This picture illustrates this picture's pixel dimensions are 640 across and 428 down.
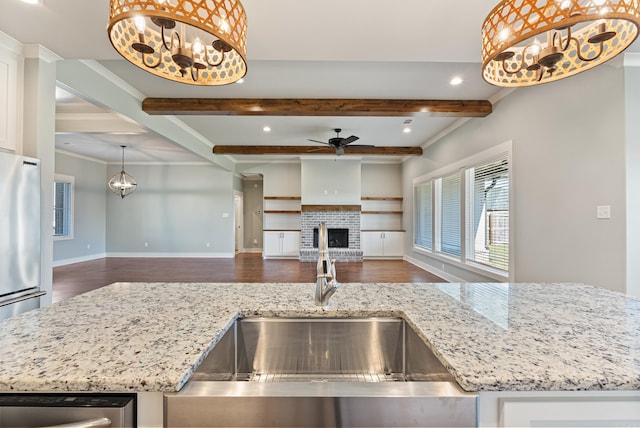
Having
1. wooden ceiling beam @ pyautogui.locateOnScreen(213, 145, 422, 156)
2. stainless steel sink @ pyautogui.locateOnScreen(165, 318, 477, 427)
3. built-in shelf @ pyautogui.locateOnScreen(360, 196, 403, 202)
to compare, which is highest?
wooden ceiling beam @ pyautogui.locateOnScreen(213, 145, 422, 156)

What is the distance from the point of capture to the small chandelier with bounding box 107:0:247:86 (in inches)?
41.0

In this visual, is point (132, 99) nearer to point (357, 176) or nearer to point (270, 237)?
point (270, 237)

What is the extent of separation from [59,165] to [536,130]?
904 centimetres

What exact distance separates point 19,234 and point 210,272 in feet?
13.8

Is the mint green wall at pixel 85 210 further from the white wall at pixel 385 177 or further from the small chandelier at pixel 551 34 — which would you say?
the small chandelier at pixel 551 34

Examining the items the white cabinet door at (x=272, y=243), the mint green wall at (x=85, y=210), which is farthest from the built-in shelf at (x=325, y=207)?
the mint green wall at (x=85, y=210)

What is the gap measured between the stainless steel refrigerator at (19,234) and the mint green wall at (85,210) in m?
5.79

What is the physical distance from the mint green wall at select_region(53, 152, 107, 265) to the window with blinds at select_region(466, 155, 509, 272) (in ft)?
28.4

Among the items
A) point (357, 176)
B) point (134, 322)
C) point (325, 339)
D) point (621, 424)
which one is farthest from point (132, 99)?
point (357, 176)

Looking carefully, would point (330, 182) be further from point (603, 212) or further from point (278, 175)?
point (603, 212)

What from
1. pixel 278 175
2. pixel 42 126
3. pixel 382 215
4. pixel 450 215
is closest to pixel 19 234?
pixel 42 126

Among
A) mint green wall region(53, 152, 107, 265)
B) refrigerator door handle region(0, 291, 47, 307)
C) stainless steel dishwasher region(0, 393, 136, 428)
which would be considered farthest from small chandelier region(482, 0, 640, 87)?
mint green wall region(53, 152, 107, 265)

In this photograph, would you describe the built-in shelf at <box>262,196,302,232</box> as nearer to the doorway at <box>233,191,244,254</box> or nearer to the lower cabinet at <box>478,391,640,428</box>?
the doorway at <box>233,191,244,254</box>

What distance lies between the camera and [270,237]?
8.20 meters
